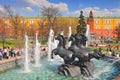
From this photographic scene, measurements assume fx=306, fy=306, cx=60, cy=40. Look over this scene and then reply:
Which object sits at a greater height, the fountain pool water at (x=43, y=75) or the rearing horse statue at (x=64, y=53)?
the rearing horse statue at (x=64, y=53)

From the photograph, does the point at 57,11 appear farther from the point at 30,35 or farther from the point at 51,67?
the point at 51,67

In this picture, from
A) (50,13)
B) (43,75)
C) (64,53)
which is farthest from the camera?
(50,13)

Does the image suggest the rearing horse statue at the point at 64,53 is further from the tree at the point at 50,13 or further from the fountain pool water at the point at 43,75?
the tree at the point at 50,13

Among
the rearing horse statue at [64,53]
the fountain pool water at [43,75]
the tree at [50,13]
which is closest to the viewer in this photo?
the fountain pool water at [43,75]

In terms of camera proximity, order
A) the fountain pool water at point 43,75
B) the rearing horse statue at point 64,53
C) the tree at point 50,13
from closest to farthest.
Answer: the fountain pool water at point 43,75 → the rearing horse statue at point 64,53 → the tree at point 50,13

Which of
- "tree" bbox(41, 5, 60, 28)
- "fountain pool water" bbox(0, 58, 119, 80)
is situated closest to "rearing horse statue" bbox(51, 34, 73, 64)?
"fountain pool water" bbox(0, 58, 119, 80)

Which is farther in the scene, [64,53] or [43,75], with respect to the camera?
[64,53]

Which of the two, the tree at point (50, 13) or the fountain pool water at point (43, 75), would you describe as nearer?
the fountain pool water at point (43, 75)

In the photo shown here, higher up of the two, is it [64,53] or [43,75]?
[64,53]

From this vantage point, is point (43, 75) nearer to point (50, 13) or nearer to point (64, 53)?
point (64, 53)

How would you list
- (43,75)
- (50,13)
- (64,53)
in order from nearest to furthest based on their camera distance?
1. (43,75)
2. (64,53)
3. (50,13)

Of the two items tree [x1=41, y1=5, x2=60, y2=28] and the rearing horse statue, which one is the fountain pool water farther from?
tree [x1=41, y1=5, x2=60, y2=28]

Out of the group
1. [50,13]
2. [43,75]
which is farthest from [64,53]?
[50,13]

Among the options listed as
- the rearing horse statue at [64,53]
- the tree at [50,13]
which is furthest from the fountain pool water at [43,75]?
the tree at [50,13]
